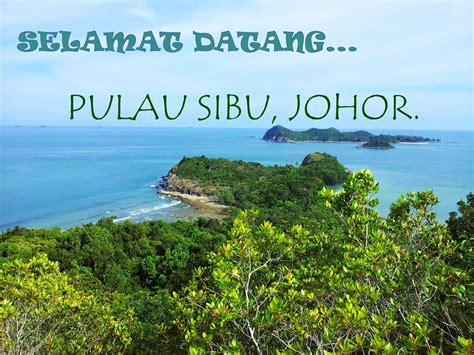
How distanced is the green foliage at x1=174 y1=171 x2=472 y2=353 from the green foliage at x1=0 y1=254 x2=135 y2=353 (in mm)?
1510

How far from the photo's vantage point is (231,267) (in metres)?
3.19

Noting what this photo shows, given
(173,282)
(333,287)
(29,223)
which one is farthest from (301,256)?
(29,223)

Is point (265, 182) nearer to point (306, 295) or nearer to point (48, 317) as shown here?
point (48, 317)

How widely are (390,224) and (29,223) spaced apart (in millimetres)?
32130

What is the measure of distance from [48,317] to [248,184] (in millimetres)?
40291

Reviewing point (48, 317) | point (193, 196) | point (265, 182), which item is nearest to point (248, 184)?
point (265, 182)

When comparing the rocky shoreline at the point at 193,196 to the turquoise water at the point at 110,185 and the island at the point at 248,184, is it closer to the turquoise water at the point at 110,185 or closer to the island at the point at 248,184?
the island at the point at 248,184

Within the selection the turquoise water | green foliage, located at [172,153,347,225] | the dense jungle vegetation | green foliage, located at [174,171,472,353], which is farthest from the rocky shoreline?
green foliage, located at [174,171,472,353]

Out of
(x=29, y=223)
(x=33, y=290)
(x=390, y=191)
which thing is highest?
(x=33, y=290)

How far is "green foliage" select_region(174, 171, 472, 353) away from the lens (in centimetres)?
281

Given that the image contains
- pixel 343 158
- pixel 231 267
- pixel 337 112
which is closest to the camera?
pixel 231 267

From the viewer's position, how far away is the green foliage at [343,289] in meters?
2.81

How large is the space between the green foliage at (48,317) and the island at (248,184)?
2701cm

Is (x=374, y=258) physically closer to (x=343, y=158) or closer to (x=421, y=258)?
(x=421, y=258)
